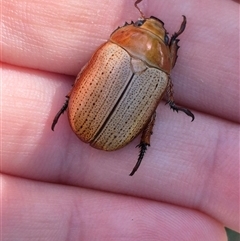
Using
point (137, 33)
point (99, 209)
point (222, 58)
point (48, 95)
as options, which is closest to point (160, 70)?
point (137, 33)

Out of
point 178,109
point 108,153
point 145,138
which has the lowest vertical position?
point 108,153

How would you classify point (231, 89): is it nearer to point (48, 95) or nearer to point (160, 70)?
point (160, 70)

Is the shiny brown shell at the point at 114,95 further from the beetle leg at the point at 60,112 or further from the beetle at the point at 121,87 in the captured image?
the beetle leg at the point at 60,112

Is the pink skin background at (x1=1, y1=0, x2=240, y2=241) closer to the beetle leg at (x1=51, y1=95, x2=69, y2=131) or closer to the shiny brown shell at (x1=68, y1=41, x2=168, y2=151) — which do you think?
the beetle leg at (x1=51, y1=95, x2=69, y2=131)

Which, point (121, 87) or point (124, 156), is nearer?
point (121, 87)

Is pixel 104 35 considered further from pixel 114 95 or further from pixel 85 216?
pixel 85 216

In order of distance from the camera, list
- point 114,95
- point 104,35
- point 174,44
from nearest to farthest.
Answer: point 114,95
point 174,44
point 104,35

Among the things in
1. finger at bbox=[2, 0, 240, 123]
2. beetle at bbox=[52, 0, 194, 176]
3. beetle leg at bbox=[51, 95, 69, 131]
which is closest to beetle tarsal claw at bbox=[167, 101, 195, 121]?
beetle at bbox=[52, 0, 194, 176]

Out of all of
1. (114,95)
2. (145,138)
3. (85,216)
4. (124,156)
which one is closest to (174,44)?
(114,95)
